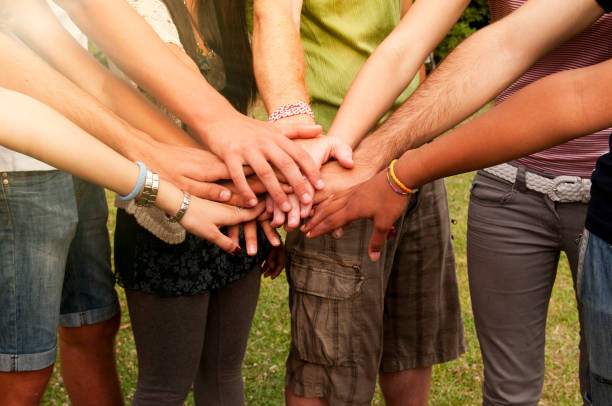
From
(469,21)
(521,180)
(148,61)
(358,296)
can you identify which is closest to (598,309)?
(521,180)

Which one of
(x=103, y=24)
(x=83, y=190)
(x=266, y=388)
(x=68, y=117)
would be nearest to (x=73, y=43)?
(x=103, y=24)

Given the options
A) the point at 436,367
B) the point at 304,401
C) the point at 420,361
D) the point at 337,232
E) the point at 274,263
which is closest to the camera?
the point at 337,232

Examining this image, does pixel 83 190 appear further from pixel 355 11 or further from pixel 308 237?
pixel 355 11

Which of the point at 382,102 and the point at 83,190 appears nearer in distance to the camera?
the point at 382,102

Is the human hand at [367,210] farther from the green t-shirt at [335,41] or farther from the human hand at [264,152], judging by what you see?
the green t-shirt at [335,41]

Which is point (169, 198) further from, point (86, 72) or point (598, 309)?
point (598, 309)

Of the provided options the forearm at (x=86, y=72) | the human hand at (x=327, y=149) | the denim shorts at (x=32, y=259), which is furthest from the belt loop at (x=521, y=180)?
the denim shorts at (x=32, y=259)

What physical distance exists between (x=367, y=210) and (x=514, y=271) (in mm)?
614

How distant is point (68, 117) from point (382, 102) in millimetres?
1001

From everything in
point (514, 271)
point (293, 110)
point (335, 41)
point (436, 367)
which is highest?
point (335, 41)

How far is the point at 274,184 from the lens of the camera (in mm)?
2277

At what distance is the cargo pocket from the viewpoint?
241 cm

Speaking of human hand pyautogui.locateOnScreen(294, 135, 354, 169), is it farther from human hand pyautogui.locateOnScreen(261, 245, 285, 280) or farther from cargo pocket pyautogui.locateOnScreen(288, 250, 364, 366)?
human hand pyautogui.locateOnScreen(261, 245, 285, 280)

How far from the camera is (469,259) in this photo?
266cm
